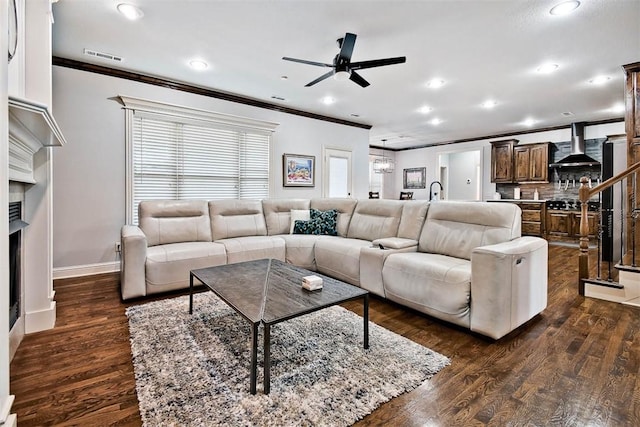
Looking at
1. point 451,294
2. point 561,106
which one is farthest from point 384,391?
point 561,106

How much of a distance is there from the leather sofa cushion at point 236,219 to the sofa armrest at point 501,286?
9.72 ft

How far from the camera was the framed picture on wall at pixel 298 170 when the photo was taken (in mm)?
5816

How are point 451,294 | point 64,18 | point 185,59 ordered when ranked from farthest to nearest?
point 185,59, point 64,18, point 451,294

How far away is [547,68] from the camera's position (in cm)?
385

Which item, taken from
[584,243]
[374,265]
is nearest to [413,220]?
[374,265]

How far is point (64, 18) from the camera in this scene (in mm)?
2885

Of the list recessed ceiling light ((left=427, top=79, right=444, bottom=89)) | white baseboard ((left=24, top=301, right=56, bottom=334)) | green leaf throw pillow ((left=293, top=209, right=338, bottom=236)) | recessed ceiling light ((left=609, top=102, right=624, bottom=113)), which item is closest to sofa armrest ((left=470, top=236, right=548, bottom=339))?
green leaf throw pillow ((left=293, top=209, right=338, bottom=236))

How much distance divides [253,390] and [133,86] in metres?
4.29

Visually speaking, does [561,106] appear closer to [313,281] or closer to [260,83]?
[260,83]

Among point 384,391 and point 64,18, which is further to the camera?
point 64,18

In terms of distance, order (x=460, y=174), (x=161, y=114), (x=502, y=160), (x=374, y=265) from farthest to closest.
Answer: (x=460, y=174) < (x=502, y=160) < (x=161, y=114) < (x=374, y=265)

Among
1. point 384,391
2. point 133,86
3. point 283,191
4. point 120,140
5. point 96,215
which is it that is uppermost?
point 133,86

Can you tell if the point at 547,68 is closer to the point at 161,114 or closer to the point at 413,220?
the point at 413,220

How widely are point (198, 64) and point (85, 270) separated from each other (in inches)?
117
